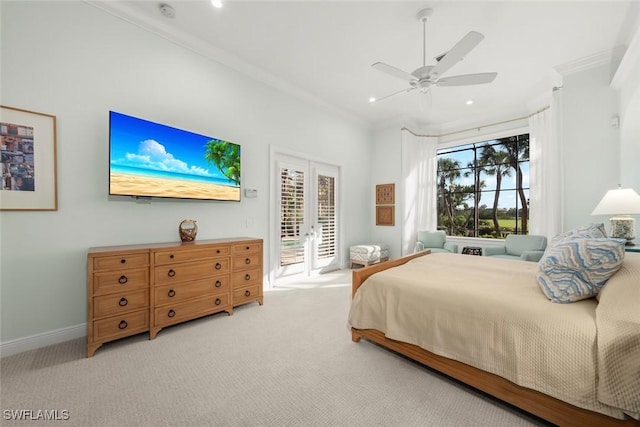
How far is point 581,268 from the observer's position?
61.4 inches

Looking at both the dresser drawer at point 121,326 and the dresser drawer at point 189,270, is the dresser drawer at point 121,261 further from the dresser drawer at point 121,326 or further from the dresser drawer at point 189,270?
the dresser drawer at point 121,326

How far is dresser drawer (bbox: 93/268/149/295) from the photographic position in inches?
83.3

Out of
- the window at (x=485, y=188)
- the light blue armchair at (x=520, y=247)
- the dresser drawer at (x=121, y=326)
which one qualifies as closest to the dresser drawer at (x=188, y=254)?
the dresser drawer at (x=121, y=326)

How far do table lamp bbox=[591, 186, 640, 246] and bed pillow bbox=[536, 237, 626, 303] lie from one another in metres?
1.71

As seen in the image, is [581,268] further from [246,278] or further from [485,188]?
[485,188]

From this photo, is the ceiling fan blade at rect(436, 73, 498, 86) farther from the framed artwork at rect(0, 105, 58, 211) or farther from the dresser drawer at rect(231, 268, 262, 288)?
the framed artwork at rect(0, 105, 58, 211)

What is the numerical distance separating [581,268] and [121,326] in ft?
11.3

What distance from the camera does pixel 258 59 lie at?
355cm

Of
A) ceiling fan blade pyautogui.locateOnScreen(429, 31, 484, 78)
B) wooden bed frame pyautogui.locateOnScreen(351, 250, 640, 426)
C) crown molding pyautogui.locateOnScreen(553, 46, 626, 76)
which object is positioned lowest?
wooden bed frame pyautogui.locateOnScreen(351, 250, 640, 426)

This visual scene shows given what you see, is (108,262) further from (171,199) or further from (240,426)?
(240,426)

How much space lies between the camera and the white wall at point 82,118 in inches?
84.7

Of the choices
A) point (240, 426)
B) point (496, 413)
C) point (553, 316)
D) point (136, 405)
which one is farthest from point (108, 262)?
point (553, 316)

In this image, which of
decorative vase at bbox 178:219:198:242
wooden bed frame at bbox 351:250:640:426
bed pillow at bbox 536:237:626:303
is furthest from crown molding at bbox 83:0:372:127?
bed pillow at bbox 536:237:626:303

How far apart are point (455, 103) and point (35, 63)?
227 inches
